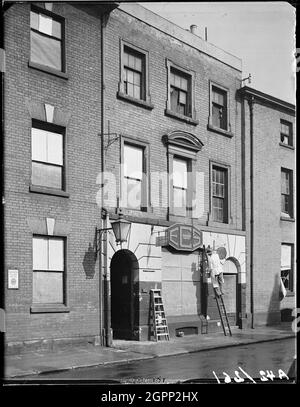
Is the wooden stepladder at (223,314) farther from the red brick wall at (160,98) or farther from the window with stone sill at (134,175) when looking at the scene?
the window with stone sill at (134,175)

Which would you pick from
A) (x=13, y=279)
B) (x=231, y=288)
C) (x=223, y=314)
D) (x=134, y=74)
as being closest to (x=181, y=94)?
(x=134, y=74)

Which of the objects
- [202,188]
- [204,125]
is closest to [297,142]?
[202,188]

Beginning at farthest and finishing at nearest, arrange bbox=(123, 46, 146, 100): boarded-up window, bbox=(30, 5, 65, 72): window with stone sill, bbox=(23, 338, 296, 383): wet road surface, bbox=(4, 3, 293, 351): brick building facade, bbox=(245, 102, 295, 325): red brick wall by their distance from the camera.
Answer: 1. bbox=(123, 46, 146, 100): boarded-up window
2. bbox=(30, 5, 65, 72): window with stone sill
3. bbox=(4, 3, 293, 351): brick building facade
4. bbox=(245, 102, 295, 325): red brick wall
5. bbox=(23, 338, 296, 383): wet road surface

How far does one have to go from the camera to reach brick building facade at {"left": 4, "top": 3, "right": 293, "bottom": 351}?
11.6 meters

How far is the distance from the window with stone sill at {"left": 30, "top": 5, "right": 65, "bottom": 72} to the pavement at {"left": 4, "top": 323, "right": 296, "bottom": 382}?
6580mm

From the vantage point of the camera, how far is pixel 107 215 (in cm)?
1343

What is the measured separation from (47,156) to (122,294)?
17.0ft

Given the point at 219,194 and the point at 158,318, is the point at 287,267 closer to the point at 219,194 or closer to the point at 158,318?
the point at 219,194

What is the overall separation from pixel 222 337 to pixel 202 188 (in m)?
3.94

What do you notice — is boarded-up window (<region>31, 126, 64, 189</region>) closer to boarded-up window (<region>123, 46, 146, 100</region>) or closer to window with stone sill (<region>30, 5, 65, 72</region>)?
window with stone sill (<region>30, 5, 65, 72</region>)

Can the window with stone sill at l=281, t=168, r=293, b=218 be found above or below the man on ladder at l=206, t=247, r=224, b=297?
above

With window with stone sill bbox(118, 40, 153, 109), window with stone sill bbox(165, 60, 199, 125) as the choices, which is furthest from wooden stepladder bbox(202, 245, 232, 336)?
window with stone sill bbox(118, 40, 153, 109)

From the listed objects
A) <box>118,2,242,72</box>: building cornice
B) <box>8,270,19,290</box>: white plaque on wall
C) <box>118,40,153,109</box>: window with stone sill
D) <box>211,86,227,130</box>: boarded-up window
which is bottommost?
<box>8,270,19,290</box>: white plaque on wall

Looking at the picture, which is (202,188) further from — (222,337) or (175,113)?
(222,337)
